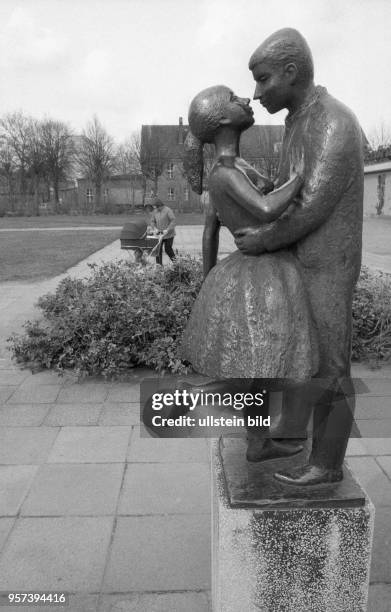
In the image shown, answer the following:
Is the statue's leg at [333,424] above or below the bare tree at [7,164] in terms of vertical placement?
below

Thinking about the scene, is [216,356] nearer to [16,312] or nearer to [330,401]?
[330,401]

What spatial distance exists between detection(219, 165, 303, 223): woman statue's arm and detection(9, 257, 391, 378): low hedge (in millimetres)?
3718

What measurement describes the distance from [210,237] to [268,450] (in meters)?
0.92

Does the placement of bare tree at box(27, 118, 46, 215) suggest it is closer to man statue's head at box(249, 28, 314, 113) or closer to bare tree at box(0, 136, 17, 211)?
bare tree at box(0, 136, 17, 211)

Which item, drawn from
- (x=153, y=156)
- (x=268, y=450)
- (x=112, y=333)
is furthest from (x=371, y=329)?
(x=153, y=156)

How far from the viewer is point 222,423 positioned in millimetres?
2203

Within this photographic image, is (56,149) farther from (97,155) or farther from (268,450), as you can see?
(268,450)

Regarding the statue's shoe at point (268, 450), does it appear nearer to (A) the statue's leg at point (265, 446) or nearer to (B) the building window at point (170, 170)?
(A) the statue's leg at point (265, 446)

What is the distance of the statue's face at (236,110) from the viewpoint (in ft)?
5.75

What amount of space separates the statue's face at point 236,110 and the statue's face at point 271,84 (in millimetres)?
45

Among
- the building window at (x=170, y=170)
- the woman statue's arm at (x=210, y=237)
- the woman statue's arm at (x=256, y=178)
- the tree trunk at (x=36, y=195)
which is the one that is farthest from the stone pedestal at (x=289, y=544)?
the building window at (x=170, y=170)

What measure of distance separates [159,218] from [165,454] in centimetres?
853

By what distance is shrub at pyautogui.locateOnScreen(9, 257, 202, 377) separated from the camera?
538cm

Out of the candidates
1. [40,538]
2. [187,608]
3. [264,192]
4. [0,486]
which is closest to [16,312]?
[0,486]
